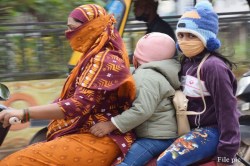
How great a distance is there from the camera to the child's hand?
288cm

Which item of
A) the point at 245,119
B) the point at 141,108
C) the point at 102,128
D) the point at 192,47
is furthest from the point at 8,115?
the point at 245,119

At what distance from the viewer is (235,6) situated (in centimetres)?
636

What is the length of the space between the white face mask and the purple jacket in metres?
0.07

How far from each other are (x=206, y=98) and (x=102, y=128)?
54 centimetres

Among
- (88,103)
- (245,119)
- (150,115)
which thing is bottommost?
(245,119)

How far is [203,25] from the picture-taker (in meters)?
2.90

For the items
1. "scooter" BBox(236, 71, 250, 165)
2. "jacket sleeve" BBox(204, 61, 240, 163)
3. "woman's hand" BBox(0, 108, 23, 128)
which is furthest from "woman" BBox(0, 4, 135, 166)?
"scooter" BBox(236, 71, 250, 165)

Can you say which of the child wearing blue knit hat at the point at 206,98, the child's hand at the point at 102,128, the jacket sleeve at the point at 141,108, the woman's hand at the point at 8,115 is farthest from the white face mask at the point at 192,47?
the woman's hand at the point at 8,115

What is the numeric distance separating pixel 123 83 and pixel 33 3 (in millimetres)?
5055

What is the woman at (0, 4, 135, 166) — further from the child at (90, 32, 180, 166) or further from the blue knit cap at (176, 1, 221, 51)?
the blue knit cap at (176, 1, 221, 51)

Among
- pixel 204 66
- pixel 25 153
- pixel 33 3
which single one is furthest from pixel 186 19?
pixel 33 3

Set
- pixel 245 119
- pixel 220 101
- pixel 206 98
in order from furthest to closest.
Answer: pixel 245 119, pixel 206 98, pixel 220 101

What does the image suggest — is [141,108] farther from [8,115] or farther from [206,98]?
[8,115]

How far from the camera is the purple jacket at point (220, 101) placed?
9.07 ft
